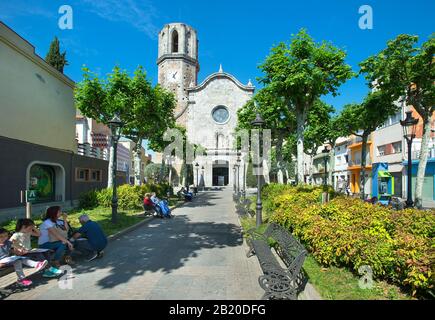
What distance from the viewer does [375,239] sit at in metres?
5.32

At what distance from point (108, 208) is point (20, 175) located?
14.0 feet

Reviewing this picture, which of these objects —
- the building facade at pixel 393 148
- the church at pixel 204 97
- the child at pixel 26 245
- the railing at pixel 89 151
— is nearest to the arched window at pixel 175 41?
the church at pixel 204 97

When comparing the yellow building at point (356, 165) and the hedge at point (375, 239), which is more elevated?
the yellow building at point (356, 165)

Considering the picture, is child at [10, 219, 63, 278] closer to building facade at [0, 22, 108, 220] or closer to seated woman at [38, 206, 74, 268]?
seated woman at [38, 206, 74, 268]

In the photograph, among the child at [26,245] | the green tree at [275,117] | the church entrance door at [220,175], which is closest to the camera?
the child at [26,245]

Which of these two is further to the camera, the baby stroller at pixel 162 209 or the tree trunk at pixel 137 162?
the tree trunk at pixel 137 162

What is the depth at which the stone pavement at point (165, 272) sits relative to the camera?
4.87 meters

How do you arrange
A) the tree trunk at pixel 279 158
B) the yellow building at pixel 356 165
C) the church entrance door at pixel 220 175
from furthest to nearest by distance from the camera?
the church entrance door at pixel 220 175
the yellow building at pixel 356 165
the tree trunk at pixel 279 158

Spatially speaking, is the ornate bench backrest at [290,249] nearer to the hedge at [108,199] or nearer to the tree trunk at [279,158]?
the hedge at [108,199]


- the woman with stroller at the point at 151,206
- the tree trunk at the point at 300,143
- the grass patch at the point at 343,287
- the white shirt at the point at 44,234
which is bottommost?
the grass patch at the point at 343,287

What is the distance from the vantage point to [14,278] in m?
5.26

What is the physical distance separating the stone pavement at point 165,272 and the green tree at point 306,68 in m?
7.11
